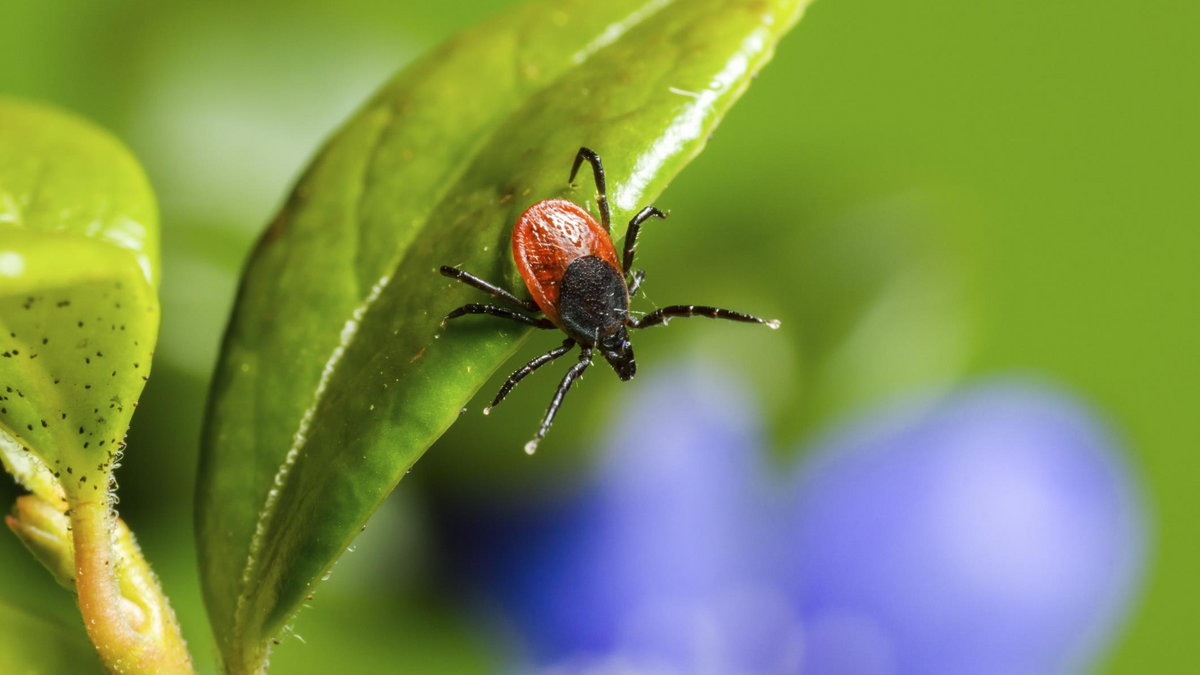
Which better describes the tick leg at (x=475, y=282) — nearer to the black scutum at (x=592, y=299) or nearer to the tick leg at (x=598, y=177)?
the tick leg at (x=598, y=177)

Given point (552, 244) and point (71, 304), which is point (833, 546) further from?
point (71, 304)

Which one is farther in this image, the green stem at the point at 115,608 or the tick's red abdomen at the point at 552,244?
the tick's red abdomen at the point at 552,244

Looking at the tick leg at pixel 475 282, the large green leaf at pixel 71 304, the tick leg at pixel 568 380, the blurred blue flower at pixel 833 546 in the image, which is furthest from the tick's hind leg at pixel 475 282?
the blurred blue flower at pixel 833 546

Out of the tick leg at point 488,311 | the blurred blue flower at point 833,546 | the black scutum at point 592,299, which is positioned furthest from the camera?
the blurred blue flower at point 833,546

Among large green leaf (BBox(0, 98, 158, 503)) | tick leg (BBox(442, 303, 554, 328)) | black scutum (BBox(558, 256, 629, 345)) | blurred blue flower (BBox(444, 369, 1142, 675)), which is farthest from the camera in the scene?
blurred blue flower (BBox(444, 369, 1142, 675))

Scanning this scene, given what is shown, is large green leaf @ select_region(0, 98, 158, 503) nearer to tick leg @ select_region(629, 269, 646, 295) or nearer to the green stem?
the green stem

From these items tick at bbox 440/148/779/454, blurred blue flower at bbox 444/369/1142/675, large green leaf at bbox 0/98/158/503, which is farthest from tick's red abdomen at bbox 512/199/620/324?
blurred blue flower at bbox 444/369/1142/675

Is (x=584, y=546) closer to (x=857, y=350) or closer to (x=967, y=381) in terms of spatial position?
(x=857, y=350)

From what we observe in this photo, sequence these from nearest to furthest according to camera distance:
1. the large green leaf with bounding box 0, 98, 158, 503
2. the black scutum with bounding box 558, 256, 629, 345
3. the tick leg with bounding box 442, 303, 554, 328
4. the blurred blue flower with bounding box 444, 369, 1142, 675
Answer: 1. the large green leaf with bounding box 0, 98, 158, 503
2. the tick leg with bounding box 442, 303, 554, 328
3. the black scutum with bounding box 558, 256, 629, 345
4. the blurred blue flower with bounding box 444, 369, 1142, 675
